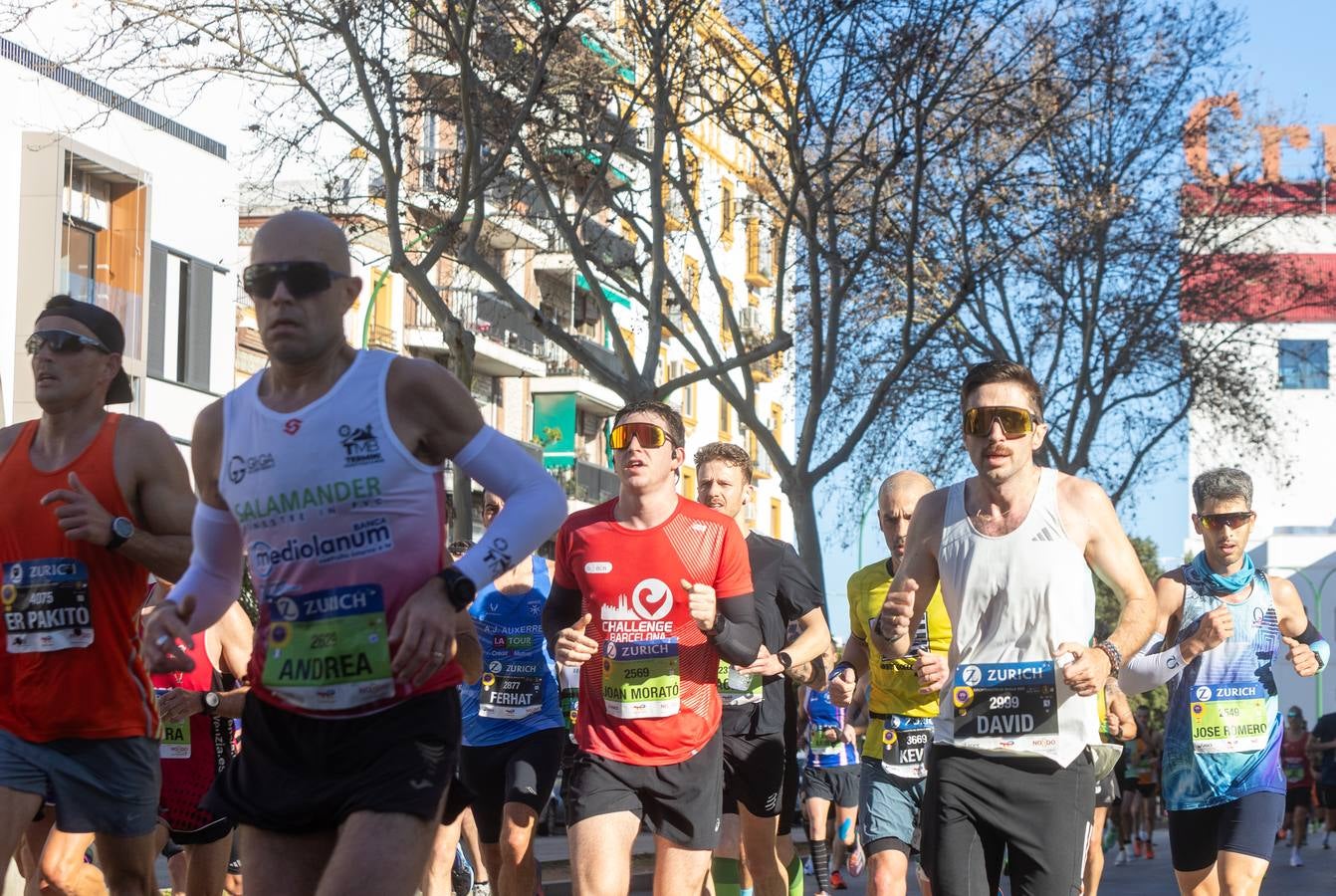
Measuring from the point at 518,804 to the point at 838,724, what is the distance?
6444 millimetres

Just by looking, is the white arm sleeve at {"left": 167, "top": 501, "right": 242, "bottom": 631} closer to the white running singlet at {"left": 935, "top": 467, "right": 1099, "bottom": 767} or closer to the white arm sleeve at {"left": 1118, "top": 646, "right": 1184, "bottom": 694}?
the white running singlet at {"left": 935, "top": 467, "right": 1099, "bottom": 767}

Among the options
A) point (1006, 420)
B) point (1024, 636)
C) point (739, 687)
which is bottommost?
point (739, 687)

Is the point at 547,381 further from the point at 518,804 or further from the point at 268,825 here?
the point at 268,825

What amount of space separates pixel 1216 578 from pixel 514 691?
3.51 metres

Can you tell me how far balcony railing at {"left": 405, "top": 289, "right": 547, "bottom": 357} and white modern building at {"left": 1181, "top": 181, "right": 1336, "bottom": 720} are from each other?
15.5 meters

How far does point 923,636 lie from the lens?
368 inches

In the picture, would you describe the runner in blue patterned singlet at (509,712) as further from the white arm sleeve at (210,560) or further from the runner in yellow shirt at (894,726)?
the white arm sleeve at (210,560)

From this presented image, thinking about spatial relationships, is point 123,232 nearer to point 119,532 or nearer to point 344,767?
point 119,532

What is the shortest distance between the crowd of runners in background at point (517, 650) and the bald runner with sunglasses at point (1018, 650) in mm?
12

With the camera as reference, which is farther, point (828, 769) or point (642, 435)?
point (828, 769)

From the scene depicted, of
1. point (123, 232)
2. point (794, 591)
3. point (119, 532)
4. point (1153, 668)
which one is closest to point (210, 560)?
point (119, 532)

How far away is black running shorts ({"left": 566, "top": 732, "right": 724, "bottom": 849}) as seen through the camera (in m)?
7.72

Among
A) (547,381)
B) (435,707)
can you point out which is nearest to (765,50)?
(435,707)

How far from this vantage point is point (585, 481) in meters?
51.1
